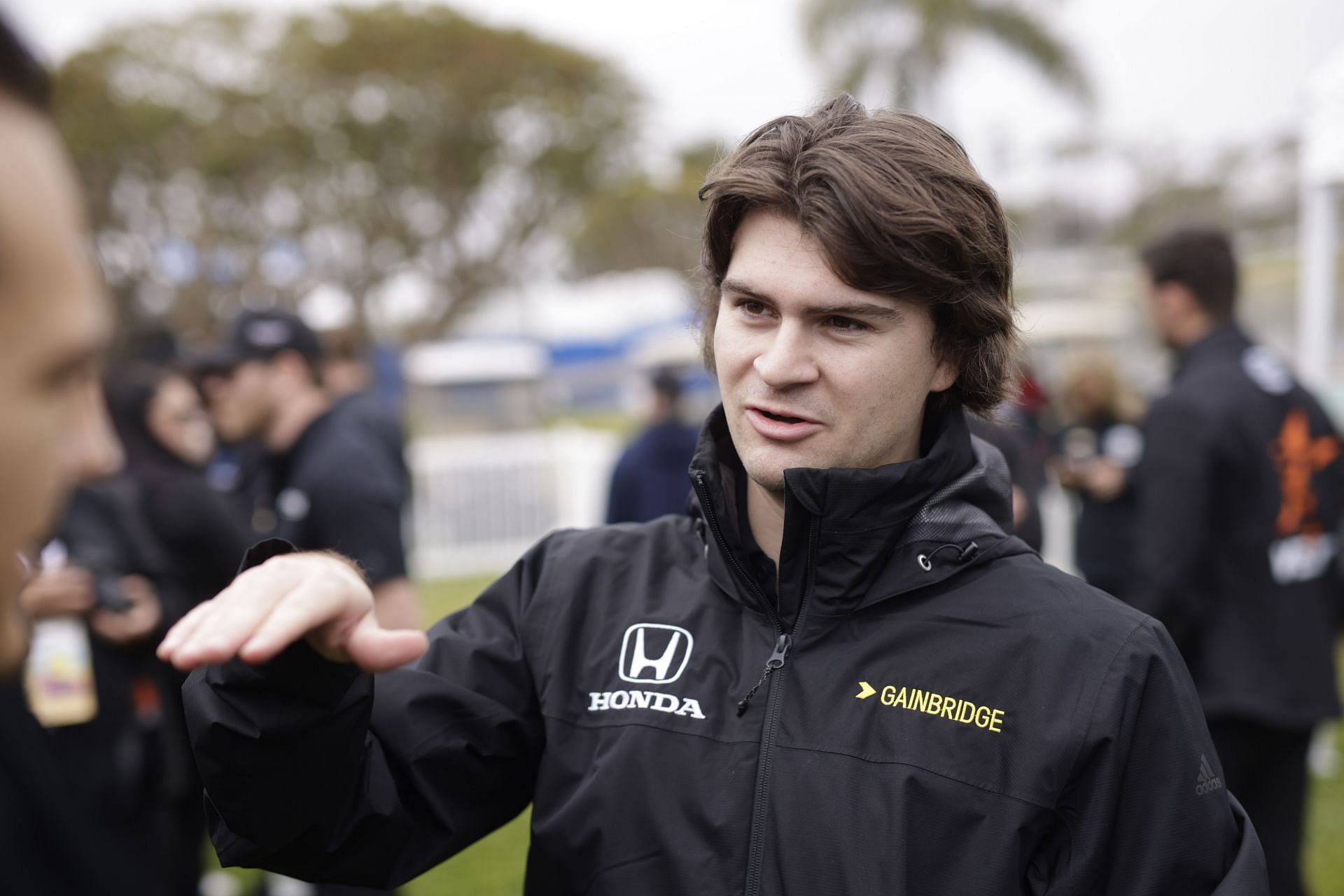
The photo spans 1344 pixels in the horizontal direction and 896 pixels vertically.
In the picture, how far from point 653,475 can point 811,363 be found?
3.85 meters

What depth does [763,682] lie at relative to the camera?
157 centimetres

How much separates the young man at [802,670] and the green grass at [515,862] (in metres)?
2.69

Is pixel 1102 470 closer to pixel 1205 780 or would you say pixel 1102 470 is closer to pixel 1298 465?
pixel 1298 465

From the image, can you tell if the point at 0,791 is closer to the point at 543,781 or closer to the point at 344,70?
the point at 543,781

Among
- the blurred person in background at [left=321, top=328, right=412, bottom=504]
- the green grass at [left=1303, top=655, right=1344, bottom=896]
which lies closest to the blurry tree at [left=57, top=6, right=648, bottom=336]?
the blurred person in background at [left=321, top=328, right=412, bottom=504]

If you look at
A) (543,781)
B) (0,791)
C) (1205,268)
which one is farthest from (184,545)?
(1205,268)

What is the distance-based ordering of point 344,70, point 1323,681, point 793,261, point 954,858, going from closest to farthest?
point 954,858 < point 793,261 < point 1323,681 < point 344,70

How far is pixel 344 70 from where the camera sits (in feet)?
83.9

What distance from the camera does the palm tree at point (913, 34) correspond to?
15320 mm

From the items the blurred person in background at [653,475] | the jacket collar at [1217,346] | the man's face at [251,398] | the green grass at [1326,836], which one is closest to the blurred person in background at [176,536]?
the man's face at [251,398]

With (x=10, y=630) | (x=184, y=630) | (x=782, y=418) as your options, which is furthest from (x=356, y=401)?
(x=10, y=630)

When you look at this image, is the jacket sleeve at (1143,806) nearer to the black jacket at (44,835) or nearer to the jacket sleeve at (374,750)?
the jacket sleeve at (374,750)

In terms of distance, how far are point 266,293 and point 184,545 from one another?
23.7 m

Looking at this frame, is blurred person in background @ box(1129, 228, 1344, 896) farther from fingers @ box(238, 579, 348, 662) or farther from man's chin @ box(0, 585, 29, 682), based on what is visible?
man's chin @ box(0, 585, 29, 682)
